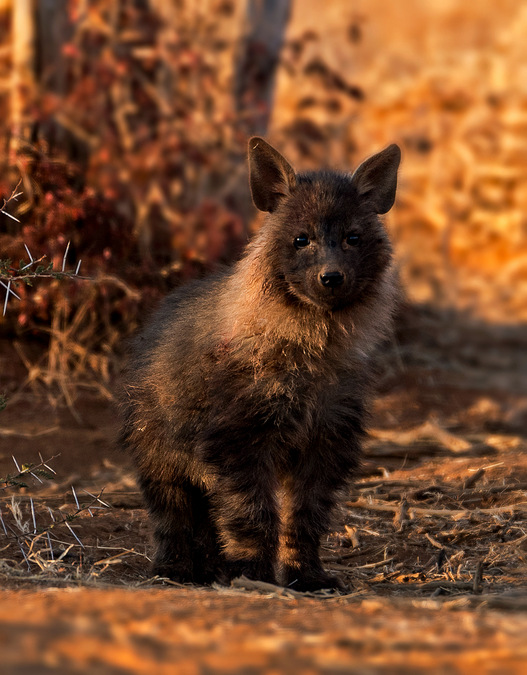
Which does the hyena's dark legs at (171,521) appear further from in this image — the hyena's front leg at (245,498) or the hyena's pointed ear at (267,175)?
the hyena's pointed ear at (267,175)

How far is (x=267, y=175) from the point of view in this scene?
480cm

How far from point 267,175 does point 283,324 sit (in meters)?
0.78

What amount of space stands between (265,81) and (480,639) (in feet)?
25.6

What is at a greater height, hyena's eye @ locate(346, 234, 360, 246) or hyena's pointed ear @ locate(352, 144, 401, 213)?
hyena's pointed ear @ locate(352, 144, 401, 213)

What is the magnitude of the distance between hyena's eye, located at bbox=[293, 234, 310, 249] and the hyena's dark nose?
10.5 inches

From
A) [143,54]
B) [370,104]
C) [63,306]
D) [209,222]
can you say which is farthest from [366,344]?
[370,104]

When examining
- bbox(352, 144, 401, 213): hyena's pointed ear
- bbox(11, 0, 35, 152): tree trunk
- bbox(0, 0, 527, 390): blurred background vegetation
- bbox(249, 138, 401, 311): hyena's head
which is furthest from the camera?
bbox(11, 0, 35, 152): tree trunk

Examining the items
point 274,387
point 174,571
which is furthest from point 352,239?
point 174,571

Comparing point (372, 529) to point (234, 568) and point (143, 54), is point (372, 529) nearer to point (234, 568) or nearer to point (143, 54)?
point (234, 568)

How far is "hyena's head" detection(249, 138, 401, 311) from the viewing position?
444 centimetres

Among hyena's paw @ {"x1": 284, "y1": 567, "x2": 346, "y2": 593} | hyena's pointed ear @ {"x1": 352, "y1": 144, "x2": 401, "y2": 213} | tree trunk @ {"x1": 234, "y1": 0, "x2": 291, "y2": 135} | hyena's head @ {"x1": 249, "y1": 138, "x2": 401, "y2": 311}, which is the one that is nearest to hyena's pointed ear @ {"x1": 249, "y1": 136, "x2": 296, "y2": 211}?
hyena's head @ {"x1": 249, "y1": 138, "x2": 401, "y2": 311}

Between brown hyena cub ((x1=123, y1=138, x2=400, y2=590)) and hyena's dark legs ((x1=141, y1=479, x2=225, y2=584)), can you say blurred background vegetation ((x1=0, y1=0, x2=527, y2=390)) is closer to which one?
brown hyena cub ((x1=123, y1=138, x2=400, y2=590))

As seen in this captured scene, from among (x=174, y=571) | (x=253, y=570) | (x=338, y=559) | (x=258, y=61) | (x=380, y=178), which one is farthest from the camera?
(x=258, y=61)

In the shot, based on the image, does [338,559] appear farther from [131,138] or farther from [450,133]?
[450,133]
